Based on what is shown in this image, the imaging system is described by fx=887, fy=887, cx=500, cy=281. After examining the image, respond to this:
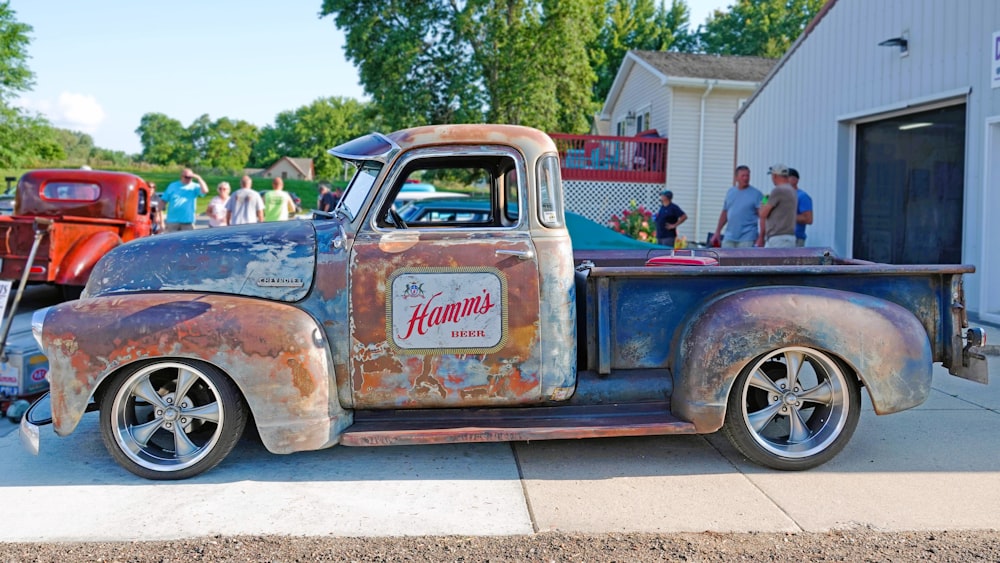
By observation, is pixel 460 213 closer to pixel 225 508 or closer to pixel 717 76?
pixel 225 508

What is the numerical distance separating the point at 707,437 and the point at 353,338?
2337 millimetres

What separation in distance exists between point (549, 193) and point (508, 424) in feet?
4.19

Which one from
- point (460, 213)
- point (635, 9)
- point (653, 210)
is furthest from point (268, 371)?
point (635, 9)

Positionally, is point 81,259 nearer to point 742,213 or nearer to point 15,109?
point 742,213

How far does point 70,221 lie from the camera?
10.6 m

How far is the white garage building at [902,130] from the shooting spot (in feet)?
30.7

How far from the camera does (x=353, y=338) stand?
4.68m

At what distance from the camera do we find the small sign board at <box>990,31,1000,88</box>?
909 cm

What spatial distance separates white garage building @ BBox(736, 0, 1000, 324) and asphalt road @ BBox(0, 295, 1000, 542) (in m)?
4.95

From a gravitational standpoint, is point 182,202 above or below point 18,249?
above

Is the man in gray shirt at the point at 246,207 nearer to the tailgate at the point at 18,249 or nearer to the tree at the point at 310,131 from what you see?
the tailgate at the point at 18,249

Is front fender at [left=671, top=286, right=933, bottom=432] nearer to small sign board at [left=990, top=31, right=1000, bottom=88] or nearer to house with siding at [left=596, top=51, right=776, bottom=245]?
small sign board at [left=990, top=31, right=1000, bottom=88]

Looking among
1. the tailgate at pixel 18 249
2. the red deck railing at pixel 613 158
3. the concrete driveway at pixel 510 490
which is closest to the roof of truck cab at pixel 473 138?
the concrete driveway at pixel 510 490

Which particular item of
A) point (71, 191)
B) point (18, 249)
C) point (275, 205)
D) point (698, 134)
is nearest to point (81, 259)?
point (18, 249)
